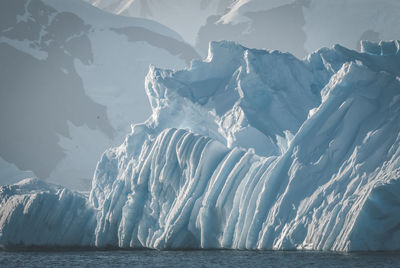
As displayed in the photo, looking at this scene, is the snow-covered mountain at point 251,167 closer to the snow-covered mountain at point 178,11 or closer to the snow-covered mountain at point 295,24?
the snow-covered mountain at point 295,24

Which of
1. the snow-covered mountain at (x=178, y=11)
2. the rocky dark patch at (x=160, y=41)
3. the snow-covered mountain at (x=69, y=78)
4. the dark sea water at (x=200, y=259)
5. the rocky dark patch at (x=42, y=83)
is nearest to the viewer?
the dark sea water at (x=200, y=259)

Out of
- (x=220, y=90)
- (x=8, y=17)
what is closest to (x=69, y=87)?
(x=8, y=17)

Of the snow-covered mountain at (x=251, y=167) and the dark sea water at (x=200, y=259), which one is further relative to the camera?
the snow-covered mountain at (x=251, y=167)

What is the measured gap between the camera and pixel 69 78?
105312 mm

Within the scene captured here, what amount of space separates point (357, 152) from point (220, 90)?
40.3 ft

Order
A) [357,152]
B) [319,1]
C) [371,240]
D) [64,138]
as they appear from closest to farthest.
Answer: [371,240], [357,152], [64,138], [319,1]

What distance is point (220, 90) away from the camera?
35.9 meters

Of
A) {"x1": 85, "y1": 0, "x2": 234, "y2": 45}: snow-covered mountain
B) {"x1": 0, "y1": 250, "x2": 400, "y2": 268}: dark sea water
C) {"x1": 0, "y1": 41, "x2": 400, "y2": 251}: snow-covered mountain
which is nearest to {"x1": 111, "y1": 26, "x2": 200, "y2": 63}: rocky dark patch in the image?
{"x1": 85, "y1": 0, "x2": 234, "y2": 45}: snow-covered mountain

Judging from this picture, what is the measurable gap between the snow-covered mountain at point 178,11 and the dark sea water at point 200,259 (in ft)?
352

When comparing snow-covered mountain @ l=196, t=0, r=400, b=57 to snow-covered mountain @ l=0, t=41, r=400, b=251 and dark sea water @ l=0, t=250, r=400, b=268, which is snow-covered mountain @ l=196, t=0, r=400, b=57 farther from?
dark sea water @ l=0, t=250, r=400, b=268

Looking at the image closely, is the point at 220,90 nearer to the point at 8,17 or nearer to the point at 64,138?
the point at 64,138

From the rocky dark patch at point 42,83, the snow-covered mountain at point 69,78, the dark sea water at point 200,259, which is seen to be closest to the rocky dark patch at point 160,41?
the snow-covered mountain at point 69,78

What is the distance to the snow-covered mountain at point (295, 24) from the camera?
107m

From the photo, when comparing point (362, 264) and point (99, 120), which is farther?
point (99, 120)
